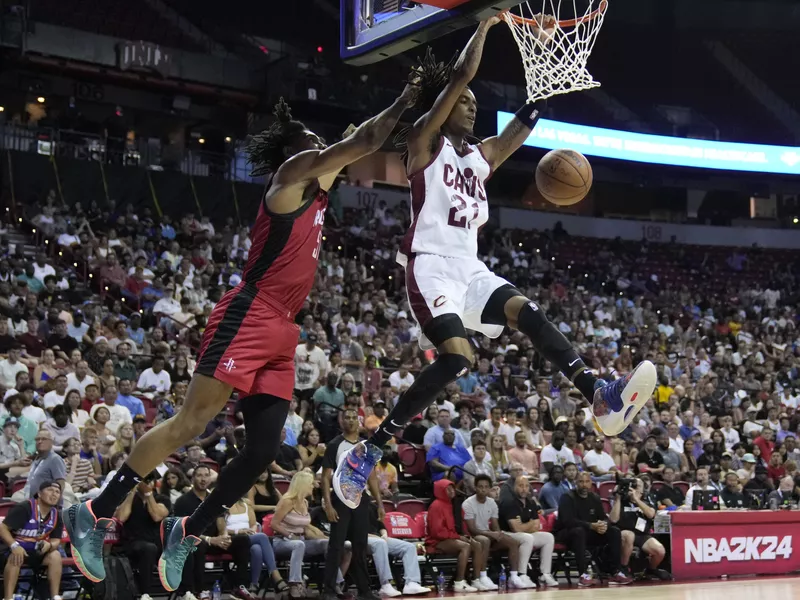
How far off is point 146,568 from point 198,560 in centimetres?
55

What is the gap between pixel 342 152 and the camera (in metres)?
4.77

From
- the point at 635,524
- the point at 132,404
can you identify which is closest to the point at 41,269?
the point at 132,404

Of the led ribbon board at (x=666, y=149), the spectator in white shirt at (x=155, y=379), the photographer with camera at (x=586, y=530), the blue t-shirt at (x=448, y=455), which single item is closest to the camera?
the photographer with camera at (x=586, y=530)

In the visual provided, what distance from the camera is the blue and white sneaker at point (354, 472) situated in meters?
5.57

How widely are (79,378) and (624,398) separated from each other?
7812 mm

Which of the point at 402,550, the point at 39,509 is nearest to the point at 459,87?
the point at 39,509

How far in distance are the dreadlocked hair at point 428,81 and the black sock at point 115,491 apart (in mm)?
2370

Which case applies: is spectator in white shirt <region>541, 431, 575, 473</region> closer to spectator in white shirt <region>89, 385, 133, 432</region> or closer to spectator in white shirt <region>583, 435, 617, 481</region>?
spectator in white shirt <region>583, 435, 617, 481</region>

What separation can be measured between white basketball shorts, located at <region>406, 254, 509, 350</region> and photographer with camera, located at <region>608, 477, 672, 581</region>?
270 inches

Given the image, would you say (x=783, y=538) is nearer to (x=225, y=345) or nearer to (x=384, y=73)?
(x=225, y=345)

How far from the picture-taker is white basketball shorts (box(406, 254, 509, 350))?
553 cm

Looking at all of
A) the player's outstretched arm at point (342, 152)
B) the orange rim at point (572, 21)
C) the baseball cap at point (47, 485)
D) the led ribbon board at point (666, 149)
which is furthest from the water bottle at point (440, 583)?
the led ribbon board at point (666, 149)

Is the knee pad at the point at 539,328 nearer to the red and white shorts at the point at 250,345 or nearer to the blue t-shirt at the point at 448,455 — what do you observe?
the red and white shorts at the point at 250,345

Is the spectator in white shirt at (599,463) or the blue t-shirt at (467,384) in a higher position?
the blue t-shirt at (467,384)
